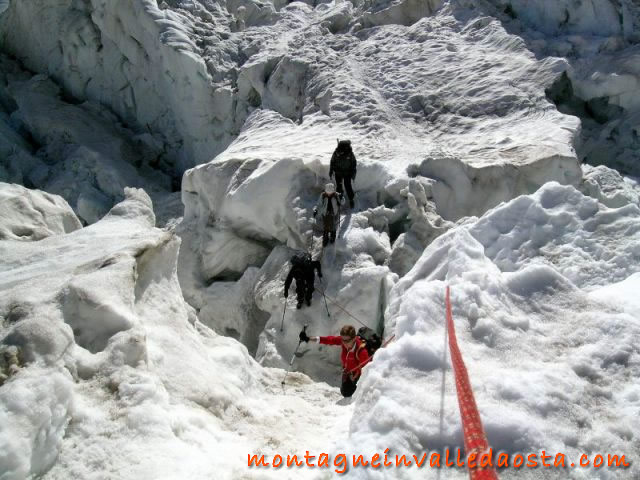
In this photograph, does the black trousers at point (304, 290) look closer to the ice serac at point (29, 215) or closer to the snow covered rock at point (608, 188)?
the ice serac at point (29, 215)

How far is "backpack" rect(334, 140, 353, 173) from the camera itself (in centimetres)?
892

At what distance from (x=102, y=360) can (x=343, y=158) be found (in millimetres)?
6313

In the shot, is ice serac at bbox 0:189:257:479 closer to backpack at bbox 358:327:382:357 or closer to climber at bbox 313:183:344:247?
backpack at bbox 358:327:382:357

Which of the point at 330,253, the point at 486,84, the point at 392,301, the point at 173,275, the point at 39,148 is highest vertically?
the point at 486,84

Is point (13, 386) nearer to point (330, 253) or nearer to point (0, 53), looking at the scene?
point (330, 253)

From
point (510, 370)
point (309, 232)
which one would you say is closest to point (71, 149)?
point (309, 232)

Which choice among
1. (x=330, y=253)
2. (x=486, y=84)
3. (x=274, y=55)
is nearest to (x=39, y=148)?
(x=274, y=55)

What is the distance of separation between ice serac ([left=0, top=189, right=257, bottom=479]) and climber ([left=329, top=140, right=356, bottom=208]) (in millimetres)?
4624

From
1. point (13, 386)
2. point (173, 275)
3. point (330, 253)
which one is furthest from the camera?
point (330, 253)

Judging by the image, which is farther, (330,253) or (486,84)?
(486,84)

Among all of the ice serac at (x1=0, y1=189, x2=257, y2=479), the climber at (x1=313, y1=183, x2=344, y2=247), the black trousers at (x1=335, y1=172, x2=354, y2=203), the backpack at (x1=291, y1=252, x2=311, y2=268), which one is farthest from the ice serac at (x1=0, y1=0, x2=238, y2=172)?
the ice serac at (x1=0, y1=189, x2=257, y2=479)

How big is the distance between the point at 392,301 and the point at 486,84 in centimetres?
780

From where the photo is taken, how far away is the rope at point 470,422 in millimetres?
2654

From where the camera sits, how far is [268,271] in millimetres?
9500
